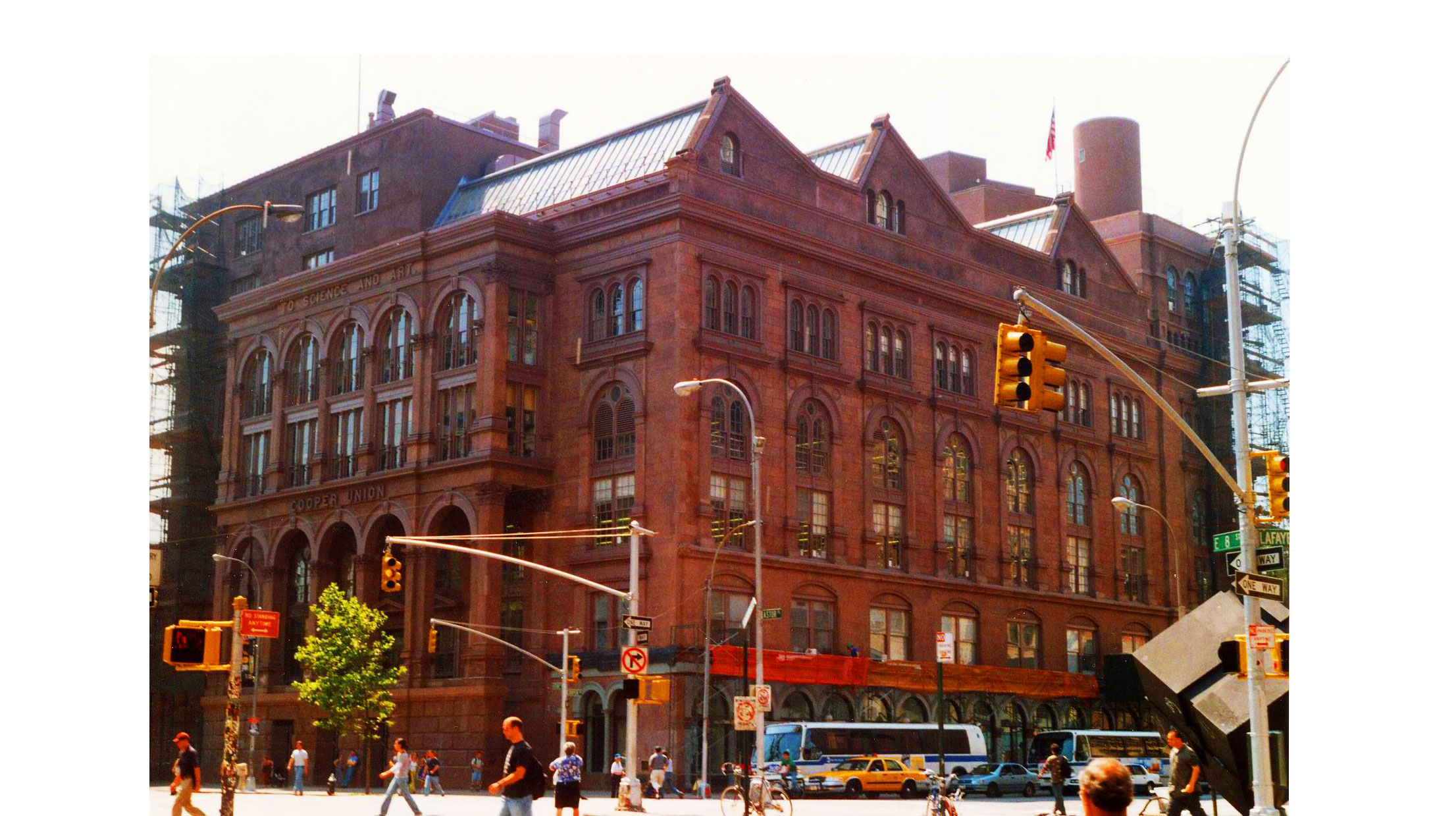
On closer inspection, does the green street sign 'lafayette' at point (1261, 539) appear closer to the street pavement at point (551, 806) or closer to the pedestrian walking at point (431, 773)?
the street pavement at point (551, 806)

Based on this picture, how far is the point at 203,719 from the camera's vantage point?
262ft

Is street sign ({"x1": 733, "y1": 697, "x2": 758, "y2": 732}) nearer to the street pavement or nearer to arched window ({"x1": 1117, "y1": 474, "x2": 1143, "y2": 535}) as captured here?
the street pavement

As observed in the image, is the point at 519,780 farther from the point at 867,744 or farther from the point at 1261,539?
the point at 867,744

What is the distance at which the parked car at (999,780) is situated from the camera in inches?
2384

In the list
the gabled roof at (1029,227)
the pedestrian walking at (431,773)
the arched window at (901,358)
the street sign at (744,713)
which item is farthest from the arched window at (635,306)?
the street sign at (744,713)

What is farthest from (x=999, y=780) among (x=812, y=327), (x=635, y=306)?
(x=635, y=306)

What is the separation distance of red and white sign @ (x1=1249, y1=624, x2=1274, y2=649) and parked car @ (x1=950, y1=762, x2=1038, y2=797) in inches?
1421

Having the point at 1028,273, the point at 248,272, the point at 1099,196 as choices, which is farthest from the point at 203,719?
the point at 1099,196

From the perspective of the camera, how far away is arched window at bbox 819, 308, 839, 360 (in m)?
69.9

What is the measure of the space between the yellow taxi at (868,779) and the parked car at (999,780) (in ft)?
6.87

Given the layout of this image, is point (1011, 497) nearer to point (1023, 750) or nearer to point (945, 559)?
point (945, 559)

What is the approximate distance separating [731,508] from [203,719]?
32294 millimetres

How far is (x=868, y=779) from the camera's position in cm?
5816

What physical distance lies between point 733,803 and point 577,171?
1415 inches
